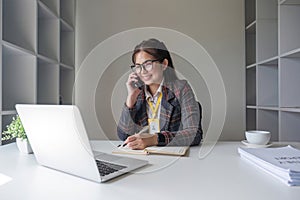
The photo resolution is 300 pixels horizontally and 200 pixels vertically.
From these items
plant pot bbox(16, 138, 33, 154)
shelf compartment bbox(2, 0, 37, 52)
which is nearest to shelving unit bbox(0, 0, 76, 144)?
shelf compartment bbox(2, 0, 37, 52)

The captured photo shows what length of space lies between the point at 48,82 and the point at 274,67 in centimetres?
→ 188

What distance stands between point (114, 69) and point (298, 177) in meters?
2.20

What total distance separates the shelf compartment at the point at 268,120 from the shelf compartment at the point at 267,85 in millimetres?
70

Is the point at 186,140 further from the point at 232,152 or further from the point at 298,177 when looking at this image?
the point at 298,177

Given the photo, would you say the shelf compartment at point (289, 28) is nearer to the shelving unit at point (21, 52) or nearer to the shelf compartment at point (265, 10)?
the shelf compartment at point (265, 10)

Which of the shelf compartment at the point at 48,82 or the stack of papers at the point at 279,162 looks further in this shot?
the shelf compartment at the point at 48,82

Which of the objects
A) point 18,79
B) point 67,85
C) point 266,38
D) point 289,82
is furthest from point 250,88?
point 18,79

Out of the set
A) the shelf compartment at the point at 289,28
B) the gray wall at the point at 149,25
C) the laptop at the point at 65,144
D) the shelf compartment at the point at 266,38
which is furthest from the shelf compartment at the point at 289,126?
the laptop at the point at 65,144

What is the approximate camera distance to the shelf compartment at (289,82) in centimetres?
201

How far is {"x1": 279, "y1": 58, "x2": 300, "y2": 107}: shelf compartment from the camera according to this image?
6.59ft

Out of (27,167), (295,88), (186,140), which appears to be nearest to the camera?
(27,167)

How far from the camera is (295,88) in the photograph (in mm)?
2025

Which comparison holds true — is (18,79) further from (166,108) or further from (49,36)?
(166,108)

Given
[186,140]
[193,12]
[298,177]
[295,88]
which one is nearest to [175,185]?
[298,177]
